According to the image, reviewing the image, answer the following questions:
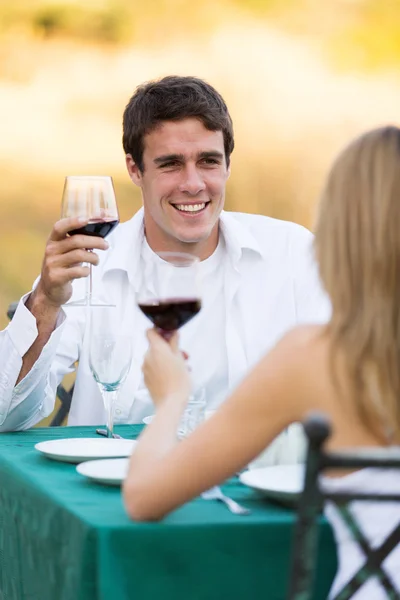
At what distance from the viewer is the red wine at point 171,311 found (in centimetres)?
192

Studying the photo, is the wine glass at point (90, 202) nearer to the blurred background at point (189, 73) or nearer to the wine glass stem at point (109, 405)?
the wine glass stem at point (109, 405)

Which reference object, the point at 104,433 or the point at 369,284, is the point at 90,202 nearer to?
the point at 104,433

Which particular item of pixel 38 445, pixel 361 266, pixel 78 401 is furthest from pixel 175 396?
pixel 78 401

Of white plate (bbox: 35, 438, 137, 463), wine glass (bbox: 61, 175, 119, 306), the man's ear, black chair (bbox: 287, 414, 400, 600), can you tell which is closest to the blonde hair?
black chair (bbox: 287, 414, 400, 600)

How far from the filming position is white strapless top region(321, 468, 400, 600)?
5.02 ft

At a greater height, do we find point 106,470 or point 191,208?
point 191,208

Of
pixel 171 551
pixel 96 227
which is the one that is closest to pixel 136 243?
pixel 96 227

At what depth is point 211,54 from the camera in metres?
6.45

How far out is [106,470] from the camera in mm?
1953

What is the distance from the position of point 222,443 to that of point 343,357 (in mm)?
215

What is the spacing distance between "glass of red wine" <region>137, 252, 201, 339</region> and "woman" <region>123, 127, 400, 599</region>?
14.4 inches

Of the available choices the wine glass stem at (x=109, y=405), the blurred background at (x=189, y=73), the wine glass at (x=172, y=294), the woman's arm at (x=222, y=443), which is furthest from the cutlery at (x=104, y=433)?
the blurred background at (x=189, y=73)

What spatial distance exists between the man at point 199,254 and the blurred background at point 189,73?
2.81 metres

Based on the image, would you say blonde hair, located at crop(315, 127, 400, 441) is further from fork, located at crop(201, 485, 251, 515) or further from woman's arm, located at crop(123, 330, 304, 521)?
fork, located at crop(201, 485, 251, 515)
